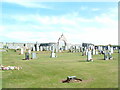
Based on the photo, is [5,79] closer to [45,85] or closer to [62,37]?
[45,85]

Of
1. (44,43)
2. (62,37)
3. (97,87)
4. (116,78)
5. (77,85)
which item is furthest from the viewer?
(44,43)

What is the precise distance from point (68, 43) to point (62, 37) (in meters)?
4.43

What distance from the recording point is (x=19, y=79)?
16953 millimetres

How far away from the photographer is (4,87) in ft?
46.9

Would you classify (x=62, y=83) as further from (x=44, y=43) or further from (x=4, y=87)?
(x=44, y=43)

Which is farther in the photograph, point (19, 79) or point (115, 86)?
point (19, 79)

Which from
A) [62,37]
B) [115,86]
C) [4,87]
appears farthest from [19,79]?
[62,37]

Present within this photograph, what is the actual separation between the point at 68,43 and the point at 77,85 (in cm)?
7902

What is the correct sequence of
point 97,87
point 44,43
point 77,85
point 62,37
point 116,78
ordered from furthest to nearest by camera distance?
point 44,43
point 62,37
point 116,78
point 77,85
point 97,87

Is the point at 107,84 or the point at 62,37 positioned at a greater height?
the point at 62,37

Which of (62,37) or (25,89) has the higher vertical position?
(62,37)

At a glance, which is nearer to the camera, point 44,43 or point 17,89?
point 17,89

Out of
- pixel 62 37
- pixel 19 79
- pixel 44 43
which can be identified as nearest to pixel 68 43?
pixel 62 37

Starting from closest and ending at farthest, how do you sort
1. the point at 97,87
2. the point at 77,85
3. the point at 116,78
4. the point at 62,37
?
the point at 97,87
the point at 77,85
the point at 116,78
the point at 62,37
